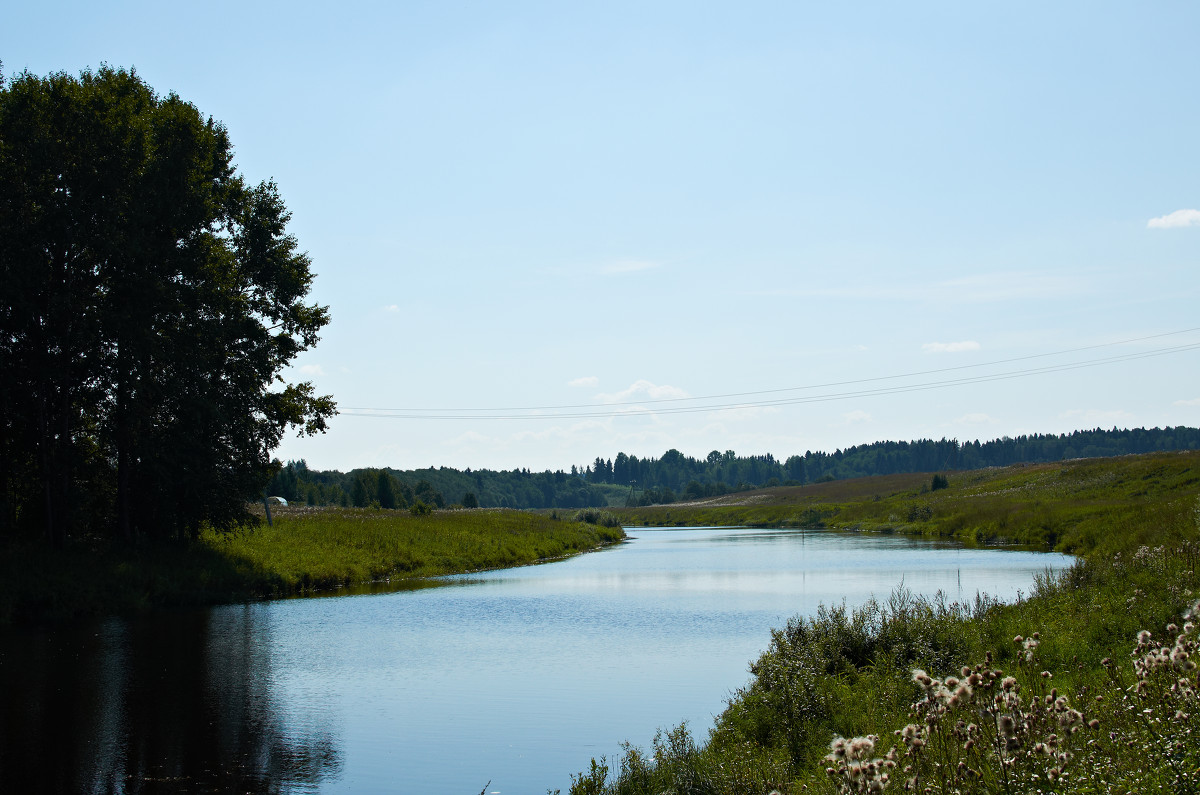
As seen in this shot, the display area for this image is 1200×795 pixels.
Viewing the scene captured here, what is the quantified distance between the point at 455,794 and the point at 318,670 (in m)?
10.4

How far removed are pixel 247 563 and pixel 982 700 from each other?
→ 3739cm

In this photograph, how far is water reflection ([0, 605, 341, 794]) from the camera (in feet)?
44.5

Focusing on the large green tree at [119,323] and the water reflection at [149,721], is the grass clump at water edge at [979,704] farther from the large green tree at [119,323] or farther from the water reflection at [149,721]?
the large green tree at [119,323]

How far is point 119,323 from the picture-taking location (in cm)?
3253

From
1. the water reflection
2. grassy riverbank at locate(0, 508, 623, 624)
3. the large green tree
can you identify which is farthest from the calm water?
the large green tree

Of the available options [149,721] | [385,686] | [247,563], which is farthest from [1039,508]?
[149,721]

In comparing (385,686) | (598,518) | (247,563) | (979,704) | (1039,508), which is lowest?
(598,518)

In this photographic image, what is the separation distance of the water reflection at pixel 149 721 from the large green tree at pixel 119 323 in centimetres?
1049

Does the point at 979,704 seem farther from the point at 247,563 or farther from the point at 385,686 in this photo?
the point at 247,563

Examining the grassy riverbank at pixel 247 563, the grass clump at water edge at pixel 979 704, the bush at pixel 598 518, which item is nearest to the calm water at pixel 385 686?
the grass clump at water edge at pixel 979 704

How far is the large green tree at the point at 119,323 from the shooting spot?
3247 centimetres

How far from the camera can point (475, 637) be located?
90.4 ft

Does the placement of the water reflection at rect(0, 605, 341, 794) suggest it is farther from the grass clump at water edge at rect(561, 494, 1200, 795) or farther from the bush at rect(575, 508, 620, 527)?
the bush at rect(575, 508, 620, 527)

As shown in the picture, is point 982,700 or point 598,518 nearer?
point 982,700
